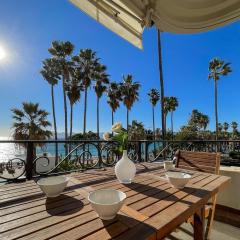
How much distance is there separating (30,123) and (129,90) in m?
12.8

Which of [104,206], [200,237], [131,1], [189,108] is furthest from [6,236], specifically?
[189,108]

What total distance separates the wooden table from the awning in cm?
141

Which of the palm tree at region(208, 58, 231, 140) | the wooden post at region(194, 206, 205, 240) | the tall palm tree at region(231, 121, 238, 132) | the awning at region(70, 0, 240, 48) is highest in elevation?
the palm tree at region(208, 58, 231, 140)

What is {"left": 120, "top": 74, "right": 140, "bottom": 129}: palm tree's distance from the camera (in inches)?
877

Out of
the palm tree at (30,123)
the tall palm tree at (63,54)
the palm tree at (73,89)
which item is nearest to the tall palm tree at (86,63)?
the palm tree at (73,89)

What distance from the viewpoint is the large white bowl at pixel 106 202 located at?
33.6 inches

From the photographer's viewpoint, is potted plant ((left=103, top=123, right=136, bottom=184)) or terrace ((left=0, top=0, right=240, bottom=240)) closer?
terrace ((left=0, top=0, right=240, bottom=240))

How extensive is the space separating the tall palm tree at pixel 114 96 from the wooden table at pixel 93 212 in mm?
21676

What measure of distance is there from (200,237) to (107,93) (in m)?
22.2

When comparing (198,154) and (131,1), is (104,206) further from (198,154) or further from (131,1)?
(198,154)

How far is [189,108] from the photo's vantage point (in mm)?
44344

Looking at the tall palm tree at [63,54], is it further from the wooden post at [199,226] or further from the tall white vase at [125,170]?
the wooden post at [199,226]

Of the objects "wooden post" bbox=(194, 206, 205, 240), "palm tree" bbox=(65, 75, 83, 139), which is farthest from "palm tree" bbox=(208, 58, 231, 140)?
"wooden post" bbox=(194, 206, 205, 240)

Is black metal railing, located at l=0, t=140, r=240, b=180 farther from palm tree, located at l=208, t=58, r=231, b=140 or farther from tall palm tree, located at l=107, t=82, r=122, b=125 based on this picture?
tall palm tree, located at l=107, t=82, r=122, b=125
